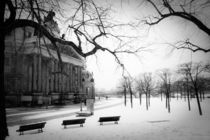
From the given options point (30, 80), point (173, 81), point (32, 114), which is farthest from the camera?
point (173, 81)

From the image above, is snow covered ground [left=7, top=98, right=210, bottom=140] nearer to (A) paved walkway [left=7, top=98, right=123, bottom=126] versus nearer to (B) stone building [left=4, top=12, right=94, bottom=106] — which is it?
(A) paved walkway [left=7, top=98, right=123, bottom=126]

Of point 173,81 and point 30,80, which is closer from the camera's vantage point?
point 30,80

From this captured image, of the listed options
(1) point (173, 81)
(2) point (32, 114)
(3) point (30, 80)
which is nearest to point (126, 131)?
(2) point (32, 114)

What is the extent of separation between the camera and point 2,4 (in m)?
8.55

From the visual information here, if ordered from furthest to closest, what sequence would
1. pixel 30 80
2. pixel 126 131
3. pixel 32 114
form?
pixel 30 80
pixel 32 114
pixel 126 131

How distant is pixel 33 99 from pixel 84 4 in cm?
3519

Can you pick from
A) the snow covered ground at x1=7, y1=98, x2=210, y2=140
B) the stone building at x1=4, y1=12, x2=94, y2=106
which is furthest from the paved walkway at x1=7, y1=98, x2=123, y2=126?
the stone building at x1=4, y1=12, x2=94, y2=106

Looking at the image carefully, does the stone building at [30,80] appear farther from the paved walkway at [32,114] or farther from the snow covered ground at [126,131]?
the snow covered ground at [126,131]

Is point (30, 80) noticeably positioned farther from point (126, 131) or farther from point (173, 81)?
point (173, 81)

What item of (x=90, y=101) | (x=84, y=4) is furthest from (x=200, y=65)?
(x=84, y=4)

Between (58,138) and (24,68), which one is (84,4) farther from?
(24,68)

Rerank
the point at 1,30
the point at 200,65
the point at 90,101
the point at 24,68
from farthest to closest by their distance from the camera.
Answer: the point at 24,68, the point at 200,65, the point at 90,101, the point at 1,30

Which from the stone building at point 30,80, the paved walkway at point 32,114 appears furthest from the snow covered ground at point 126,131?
the stone building at point 30,80

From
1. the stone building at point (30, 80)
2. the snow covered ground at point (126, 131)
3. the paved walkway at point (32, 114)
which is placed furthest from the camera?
the stone building at point (30, 80)
